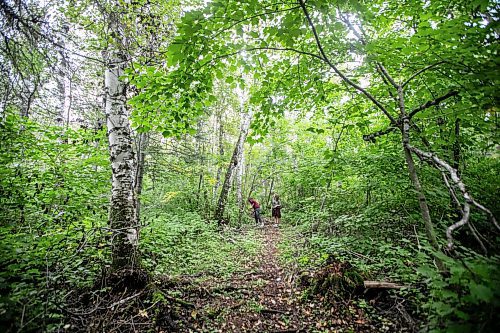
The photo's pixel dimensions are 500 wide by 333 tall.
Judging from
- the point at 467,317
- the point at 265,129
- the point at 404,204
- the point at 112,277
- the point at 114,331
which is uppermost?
the point at 265,129

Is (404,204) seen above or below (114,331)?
above

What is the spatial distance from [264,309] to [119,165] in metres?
3.70

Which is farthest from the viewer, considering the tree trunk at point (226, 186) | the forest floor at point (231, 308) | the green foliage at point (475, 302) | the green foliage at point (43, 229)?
the tree trunk at point (226, 186)

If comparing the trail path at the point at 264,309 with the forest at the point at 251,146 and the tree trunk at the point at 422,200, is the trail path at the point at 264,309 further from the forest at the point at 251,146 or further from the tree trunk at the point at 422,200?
the tree trunk at the point at 422,200

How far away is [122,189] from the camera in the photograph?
163 inches

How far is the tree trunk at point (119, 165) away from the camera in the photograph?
157 inches

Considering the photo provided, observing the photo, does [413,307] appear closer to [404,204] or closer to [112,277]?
[404,204]

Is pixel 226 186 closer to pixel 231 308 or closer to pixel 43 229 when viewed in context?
pixel 231 308

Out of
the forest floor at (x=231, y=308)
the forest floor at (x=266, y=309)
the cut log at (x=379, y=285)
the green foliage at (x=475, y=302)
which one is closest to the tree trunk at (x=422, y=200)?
the green foliage at (x=475, y=302)

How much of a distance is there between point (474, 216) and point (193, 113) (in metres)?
5.32

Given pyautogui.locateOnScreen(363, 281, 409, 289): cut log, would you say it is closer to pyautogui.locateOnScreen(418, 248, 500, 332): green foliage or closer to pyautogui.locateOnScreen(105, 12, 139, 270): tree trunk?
pyautogui.locateOnScreen(418, 248, 500, 332): green foliage

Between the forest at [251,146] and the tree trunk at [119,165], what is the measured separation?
2cm

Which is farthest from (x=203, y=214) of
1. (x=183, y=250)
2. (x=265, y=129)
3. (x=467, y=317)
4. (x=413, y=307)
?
(x=467, y=317)

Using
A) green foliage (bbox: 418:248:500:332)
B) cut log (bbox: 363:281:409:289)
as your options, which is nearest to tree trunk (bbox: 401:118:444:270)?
green foliage (bbox: 418:248:500:332)
